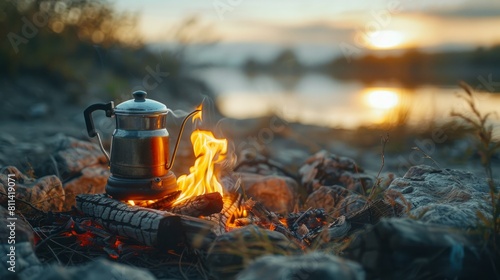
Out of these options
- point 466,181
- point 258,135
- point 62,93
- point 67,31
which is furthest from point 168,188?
point 67,31

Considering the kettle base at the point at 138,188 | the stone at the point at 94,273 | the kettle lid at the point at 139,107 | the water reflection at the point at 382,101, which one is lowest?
the water reflection at the point at 382,101

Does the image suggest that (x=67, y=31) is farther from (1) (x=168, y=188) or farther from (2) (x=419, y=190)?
(2) (x=419, y=190)

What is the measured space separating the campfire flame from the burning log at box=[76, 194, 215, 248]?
0.65m

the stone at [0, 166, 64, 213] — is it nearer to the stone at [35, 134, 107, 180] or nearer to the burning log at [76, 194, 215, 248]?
the stone at [35, 134, 107, 180]

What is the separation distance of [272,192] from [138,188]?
1657mm

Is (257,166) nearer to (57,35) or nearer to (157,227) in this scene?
(157,227)

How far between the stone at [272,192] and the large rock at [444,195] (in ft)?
3.97

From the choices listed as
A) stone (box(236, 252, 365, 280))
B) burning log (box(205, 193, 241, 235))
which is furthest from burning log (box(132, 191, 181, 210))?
stone (box(236, 252, 365, 280))

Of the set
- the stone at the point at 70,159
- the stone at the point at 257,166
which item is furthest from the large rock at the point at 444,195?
the stone at the point at 70,159

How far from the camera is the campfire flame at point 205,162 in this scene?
4.17m

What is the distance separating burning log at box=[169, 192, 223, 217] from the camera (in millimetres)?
3746

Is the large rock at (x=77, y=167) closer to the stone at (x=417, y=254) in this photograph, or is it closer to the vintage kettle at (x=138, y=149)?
the vintage kettle at (x=138, y=149)

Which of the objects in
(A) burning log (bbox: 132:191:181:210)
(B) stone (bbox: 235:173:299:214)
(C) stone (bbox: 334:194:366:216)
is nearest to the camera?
(A) burning log (bbox: 132:191:181:210)

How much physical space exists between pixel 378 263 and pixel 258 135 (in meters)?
6.92
